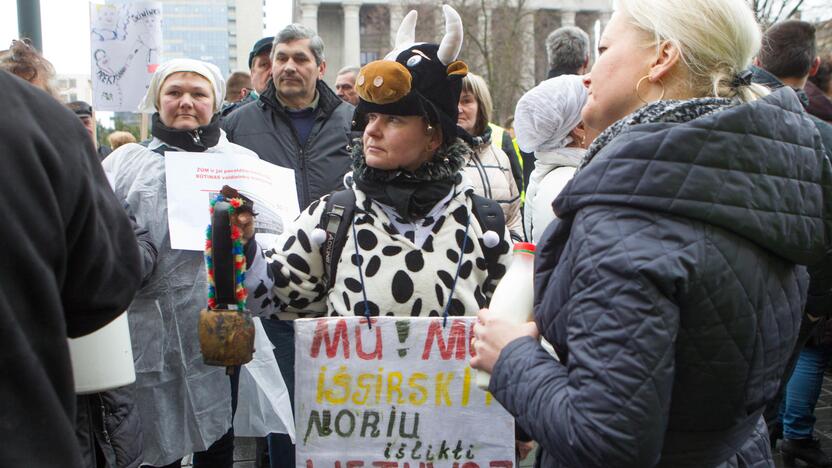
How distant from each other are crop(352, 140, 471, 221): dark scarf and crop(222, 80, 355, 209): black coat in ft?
5.26

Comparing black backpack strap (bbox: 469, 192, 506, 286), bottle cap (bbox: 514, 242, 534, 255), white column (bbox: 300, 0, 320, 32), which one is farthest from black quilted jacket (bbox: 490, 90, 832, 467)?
white column (bbox: 300, 0, 320, 32)

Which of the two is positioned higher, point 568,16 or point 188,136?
point 568,16

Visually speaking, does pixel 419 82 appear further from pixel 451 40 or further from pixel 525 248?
pixel 525 248

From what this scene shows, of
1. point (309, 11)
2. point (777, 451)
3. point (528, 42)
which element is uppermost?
point (309, 11)

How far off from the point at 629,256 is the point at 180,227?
225 centimetres

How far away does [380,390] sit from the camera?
2361 mm

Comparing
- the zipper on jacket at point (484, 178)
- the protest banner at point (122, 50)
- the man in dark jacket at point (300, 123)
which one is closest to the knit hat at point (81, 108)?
the protest banner at point (122, 50)

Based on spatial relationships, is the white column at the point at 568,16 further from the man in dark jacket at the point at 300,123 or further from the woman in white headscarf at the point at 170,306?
the woman in white headscarf at the point at 170,306

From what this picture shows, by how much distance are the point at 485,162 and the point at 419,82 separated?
6.08 feet

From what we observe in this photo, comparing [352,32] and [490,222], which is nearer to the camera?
[490,222]

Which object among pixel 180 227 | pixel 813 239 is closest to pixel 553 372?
pixel 813 239

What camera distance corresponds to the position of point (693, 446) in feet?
4.93

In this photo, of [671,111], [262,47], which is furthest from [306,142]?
[671,111]

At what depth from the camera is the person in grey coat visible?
4.32 ft
